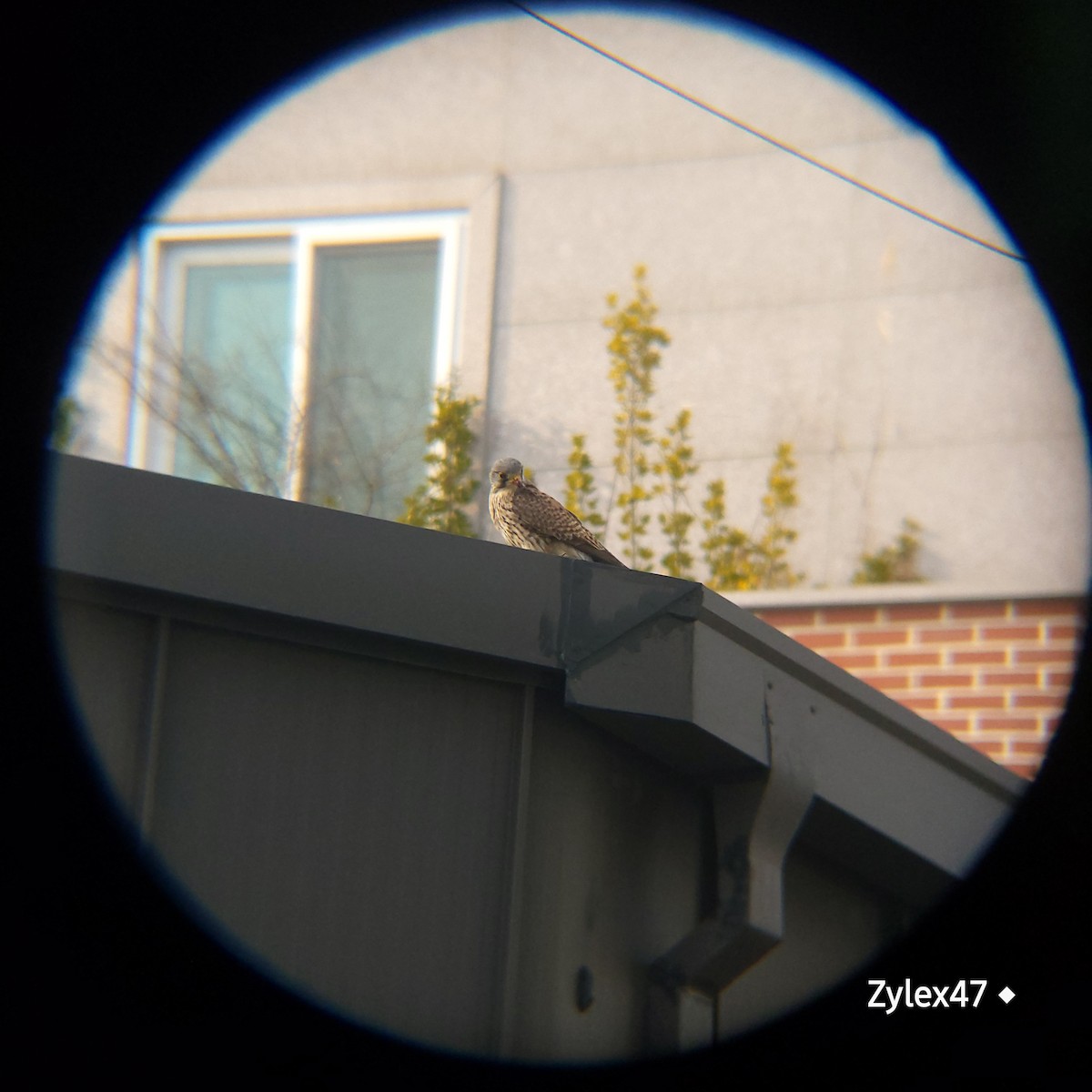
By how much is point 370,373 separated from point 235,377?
0.73 metres

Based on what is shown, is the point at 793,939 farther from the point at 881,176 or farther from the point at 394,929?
the point at 881,176

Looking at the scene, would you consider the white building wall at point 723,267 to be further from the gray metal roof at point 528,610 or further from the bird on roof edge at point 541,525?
the gray metal roof at point 528,610

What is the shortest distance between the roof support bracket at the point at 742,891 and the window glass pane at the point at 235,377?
4.16 m

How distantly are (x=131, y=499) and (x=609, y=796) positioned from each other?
1.44 meters

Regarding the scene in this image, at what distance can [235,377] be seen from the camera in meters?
8.45

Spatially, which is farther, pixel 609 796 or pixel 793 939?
pixel 793 939

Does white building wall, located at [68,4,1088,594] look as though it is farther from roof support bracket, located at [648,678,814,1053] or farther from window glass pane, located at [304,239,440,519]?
roof support bracket, located at [648,678,814,1053]

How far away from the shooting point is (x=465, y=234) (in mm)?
8641

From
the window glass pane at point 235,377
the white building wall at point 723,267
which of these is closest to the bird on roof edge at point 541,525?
the white building wall at point 723,267

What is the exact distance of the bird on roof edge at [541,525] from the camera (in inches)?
238

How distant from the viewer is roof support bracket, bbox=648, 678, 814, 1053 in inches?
158

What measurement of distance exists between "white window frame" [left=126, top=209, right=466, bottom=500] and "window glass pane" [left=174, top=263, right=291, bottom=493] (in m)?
0.08

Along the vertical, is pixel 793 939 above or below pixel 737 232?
below

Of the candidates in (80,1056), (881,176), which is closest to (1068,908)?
(80,1056)
